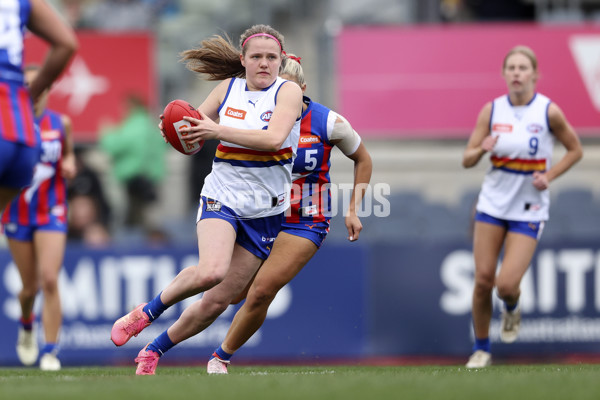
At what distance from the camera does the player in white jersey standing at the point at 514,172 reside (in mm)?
7727

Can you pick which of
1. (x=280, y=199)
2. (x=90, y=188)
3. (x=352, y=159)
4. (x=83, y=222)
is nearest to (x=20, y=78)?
(x=280, y=199)

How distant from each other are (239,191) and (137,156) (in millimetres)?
6389

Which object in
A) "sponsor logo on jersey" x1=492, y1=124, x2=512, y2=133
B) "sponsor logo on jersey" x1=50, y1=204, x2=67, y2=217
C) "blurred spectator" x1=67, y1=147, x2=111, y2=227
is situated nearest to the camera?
"sponsor logo on jersey" x1=492, y1=124, x2=512, y2=133

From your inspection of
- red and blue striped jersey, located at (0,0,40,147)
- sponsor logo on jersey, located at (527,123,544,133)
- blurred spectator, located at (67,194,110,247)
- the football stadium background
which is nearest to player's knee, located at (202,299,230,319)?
red and blue striped jersey, located at (0,0,40,147)

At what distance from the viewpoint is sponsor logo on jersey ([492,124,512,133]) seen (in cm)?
779

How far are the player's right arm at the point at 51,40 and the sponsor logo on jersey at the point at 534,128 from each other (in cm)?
414

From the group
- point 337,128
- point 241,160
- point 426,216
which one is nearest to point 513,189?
point 337,128

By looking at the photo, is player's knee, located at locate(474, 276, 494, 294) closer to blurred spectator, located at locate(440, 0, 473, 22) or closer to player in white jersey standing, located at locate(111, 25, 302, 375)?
player in white jersey standing, located at locate(111, 25, 302, 375)

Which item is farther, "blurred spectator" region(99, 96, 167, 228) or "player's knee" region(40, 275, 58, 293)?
"blurred spectator" region(99, 96, 167, 228)

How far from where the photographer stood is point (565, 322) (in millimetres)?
10211

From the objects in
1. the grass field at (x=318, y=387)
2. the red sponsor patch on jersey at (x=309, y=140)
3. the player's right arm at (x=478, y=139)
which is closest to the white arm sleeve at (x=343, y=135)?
the red sponsor patch on jersey at (x=309, y=140)

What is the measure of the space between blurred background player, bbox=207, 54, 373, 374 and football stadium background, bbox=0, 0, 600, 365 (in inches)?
143

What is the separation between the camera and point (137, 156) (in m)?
12.2

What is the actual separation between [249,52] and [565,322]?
555 centimetres
